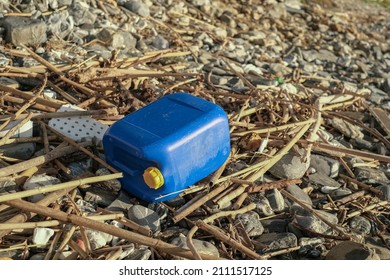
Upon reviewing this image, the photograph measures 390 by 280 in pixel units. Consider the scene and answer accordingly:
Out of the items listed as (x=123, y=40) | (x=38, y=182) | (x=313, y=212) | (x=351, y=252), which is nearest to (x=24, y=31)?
(x=123, y=40)

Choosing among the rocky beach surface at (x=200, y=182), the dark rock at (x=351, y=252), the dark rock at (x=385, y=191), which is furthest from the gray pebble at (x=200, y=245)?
the dark rock at (x=385, y=191)

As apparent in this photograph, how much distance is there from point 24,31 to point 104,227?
2.50 meters

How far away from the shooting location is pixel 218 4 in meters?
8.09

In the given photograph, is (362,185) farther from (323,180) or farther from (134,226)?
(134,226)

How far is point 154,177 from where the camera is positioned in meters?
3.24

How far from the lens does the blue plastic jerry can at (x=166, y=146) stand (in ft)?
10.7

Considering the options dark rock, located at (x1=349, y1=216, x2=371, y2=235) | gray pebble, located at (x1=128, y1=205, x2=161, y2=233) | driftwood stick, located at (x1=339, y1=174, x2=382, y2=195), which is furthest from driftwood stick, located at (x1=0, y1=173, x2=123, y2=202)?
driftwood stick, located at (x1=339, y1=174, x2=382, y2=195)

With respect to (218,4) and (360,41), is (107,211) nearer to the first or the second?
(218,4)

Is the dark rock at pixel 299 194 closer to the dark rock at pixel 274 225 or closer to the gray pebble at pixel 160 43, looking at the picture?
the dark rock at pixel 274 225

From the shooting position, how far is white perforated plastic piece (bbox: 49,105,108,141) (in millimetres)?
3783

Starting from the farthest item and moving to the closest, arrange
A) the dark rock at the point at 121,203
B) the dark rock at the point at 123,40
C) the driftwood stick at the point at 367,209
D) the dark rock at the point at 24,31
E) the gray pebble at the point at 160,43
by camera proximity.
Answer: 1. the gray pebble at the point at 160,43
2. the dark rock at the point at 123,40
3. the dark rock at the point at 24,31
4. the driftwood stick at the point at 367,209
5. the dark rock at the point at 121,203

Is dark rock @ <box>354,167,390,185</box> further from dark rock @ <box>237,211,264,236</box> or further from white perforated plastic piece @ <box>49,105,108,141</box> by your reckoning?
white perforated plastic piece @ <box>49,105,108,141</box>

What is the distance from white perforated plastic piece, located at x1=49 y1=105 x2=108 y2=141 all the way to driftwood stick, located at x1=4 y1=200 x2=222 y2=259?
2.45ft

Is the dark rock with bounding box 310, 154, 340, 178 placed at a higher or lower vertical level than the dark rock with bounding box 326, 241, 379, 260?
lower
